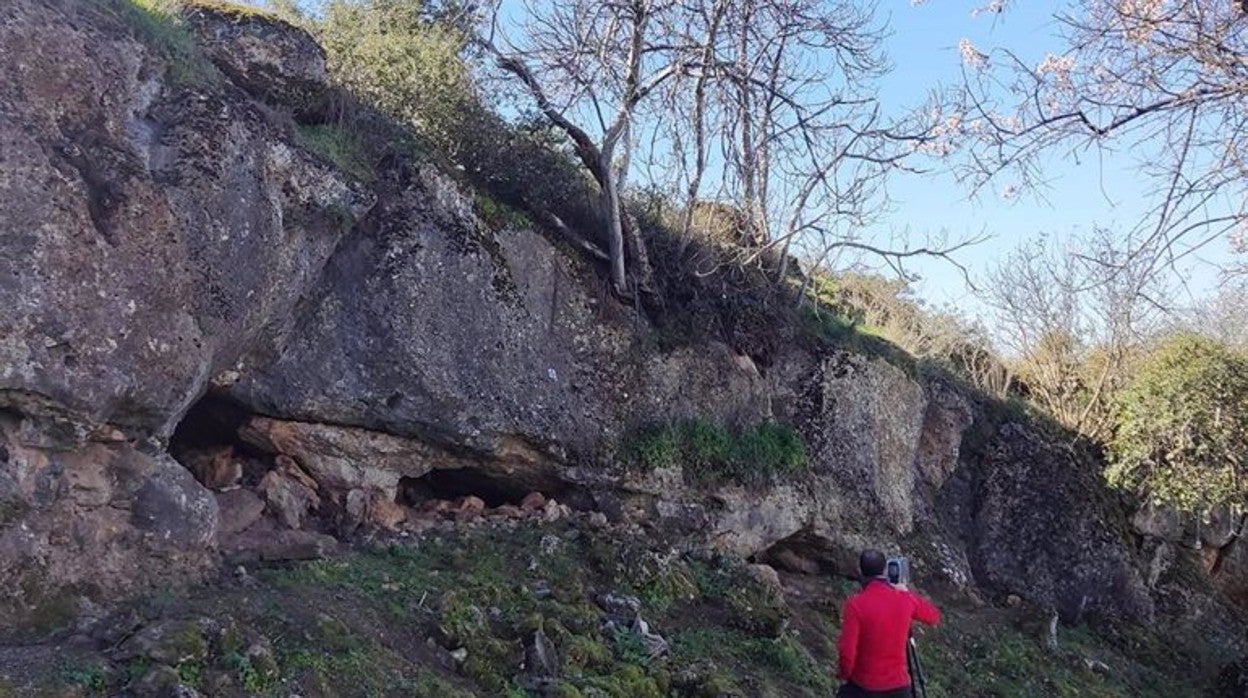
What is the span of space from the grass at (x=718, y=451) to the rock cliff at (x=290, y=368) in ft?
0.49

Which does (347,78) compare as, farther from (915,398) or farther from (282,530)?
(915,398)

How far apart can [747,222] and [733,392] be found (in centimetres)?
204

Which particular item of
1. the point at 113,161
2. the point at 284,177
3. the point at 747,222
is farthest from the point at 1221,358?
the point at 113,161

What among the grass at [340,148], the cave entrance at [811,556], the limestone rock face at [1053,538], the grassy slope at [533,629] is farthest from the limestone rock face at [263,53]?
the limestone rock face at [1053,538]

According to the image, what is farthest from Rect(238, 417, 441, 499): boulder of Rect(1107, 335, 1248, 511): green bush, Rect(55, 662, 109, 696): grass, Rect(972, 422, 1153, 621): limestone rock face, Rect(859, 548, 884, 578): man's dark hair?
Rect(1107, 335, 1248, 511): green bush

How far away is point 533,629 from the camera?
6.12 m

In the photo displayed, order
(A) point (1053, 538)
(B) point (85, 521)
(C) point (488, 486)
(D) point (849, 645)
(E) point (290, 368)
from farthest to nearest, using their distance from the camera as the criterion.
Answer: (A) point (1053, 538), (C) point (488, 486), (E) point (290, 368), (D) point (849, 645), (B) point (85, 521)

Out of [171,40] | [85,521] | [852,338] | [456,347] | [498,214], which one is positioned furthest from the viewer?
[852,338]

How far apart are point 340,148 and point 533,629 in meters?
4.17

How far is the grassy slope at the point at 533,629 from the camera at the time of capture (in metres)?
5.13

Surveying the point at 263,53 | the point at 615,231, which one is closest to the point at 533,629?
the point at 615,231

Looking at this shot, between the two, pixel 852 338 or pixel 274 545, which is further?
pixel 852 338

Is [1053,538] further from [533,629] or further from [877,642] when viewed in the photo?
[533,629]

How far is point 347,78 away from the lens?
8758 mm
